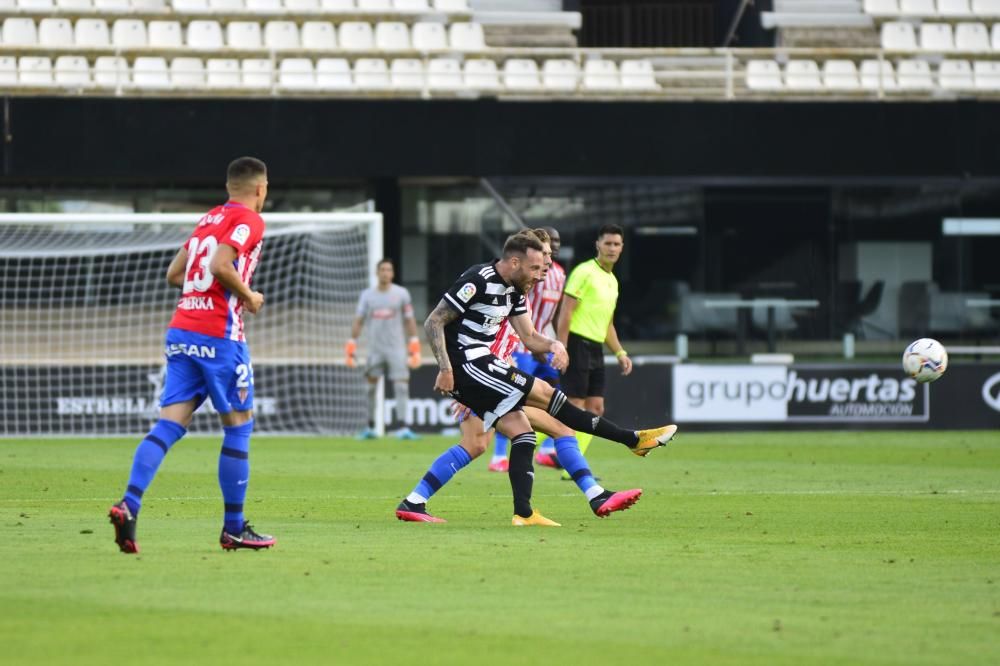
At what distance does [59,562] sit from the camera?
7.74m

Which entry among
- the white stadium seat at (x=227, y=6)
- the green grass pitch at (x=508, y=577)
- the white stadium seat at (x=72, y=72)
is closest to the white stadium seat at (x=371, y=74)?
the white stadium seat at (x=227, y=6)

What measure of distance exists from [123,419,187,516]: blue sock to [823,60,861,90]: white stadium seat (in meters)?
19.7

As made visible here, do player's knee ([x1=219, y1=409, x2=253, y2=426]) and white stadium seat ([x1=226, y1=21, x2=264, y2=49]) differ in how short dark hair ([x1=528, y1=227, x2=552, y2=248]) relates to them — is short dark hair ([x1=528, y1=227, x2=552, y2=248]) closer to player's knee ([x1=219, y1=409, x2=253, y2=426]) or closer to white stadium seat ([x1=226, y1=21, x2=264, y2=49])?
player's knee ([x1=219, y1=409, x2=253, y2=426])

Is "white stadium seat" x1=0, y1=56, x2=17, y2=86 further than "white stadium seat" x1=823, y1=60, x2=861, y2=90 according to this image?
No

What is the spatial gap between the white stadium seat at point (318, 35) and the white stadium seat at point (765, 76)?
22.3 feet

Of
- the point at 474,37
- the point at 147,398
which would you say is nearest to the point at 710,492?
the point at 147,398

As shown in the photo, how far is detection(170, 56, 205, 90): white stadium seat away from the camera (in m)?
24.1

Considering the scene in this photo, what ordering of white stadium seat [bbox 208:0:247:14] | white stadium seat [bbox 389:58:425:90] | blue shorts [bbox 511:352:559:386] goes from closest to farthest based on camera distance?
blue shorts [bbox 511:352:559:386], white stadium seat [bbox 389:58:425:90], white stadium seat [bbox 208:0:247:14]

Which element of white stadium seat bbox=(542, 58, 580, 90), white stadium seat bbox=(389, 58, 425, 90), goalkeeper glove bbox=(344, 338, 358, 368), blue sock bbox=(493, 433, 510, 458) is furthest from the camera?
white stadium seat bbox=(542, 58, 580, 90)

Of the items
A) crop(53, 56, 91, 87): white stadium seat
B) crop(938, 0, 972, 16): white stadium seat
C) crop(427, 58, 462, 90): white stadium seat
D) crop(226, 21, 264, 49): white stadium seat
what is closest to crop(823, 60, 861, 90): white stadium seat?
crop(938, 0, 972, 16): white stadium seat

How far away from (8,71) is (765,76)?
1189cm

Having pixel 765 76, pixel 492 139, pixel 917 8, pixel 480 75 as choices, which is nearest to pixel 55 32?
pixel 480 75

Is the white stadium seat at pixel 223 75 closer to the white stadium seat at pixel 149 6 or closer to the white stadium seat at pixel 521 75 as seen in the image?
the white stadium seat at pixel 149 6

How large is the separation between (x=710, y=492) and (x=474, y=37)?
50.5 feet
